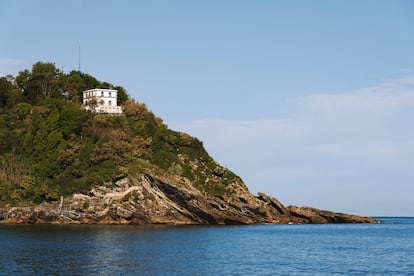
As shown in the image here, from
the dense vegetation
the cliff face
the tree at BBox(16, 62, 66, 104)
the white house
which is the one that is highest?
the tree at BBox(16, 62, 66, 104)

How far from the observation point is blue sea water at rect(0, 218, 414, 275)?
154 feet

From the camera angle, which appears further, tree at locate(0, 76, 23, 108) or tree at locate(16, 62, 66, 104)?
tree at locate(16, 62, 66, 104)

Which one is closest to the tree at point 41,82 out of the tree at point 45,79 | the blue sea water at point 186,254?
the tree at point 45,79

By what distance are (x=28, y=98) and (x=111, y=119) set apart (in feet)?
94.3

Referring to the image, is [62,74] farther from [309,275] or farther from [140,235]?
[309,275]

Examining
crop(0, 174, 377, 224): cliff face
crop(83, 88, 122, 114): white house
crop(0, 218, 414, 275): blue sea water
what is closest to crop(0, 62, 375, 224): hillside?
crop(0, 174, 377, 224): cliff face

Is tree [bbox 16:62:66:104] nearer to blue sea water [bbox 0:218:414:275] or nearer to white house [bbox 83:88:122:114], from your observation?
white house [bbox 83:88:122:114]

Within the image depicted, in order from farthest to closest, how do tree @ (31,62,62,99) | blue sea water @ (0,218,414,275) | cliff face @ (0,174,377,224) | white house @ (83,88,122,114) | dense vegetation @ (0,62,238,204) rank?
tree @ (31,62,62,99) < white house @ (83,88,122,114) < dense vegetation @ (0,62,238,204) < cliff face @ (0,174,377,224) < blue sea water @ (0,218,414,275)

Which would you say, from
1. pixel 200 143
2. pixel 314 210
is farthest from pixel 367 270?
pixel 314 210

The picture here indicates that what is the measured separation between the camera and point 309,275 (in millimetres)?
46000

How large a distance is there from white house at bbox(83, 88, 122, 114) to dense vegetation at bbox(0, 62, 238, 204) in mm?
3843

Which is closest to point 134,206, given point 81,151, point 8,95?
point 81,151

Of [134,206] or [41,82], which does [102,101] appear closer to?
[41,82]

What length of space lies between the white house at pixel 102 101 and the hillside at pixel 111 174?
5086 mm
